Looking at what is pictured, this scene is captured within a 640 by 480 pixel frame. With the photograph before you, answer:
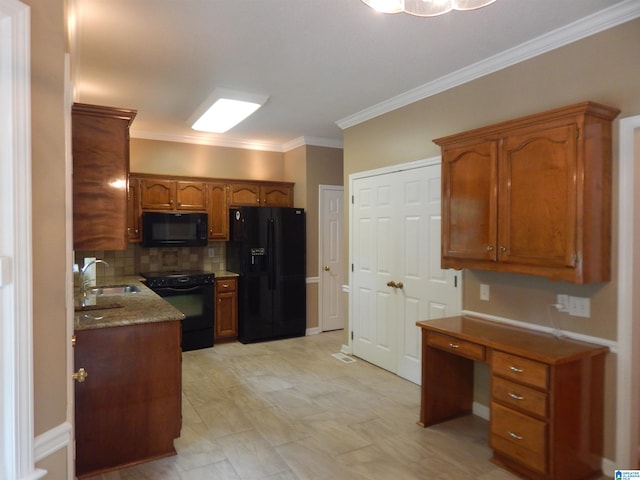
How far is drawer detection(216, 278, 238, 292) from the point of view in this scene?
524 cm

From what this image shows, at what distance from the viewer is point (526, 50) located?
9.33ft

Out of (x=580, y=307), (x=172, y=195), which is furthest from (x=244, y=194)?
Result: (x=580, y=307)

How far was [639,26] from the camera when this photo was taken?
91.1 inches

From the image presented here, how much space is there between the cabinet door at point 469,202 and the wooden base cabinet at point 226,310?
306 cm

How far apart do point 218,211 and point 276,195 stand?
88 cm

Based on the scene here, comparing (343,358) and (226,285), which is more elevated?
(226,285)

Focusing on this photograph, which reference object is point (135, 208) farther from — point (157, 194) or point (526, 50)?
point (526, 50)

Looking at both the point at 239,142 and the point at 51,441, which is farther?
the point at 239,142

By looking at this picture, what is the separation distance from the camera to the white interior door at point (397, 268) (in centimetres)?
364

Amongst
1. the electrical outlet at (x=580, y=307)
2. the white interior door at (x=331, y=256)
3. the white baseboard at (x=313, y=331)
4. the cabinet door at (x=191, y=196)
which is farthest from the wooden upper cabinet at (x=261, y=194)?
the electrical outlet at (x=580, y=307)

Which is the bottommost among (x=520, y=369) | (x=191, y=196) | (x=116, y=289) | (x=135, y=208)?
(x=520, y=369)

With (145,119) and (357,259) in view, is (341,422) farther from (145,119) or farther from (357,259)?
(145,119)

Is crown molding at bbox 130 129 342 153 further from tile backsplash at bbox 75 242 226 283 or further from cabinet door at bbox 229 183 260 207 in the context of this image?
tile backsplash at bbox 75 242 226 283

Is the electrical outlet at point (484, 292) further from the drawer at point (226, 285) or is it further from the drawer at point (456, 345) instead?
the drawer at point (226, 285)
